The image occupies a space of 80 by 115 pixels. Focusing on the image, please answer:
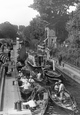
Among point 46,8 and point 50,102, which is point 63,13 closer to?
point 46,8

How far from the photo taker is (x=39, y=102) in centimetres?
1413

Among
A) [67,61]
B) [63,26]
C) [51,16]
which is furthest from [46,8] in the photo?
[67,61]


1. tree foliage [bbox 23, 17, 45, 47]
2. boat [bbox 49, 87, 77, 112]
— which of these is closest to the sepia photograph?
boat [bbox 49, 87, 77, 112]

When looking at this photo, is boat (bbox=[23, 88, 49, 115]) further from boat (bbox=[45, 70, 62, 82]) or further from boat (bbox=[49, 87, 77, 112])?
boat (bbox=[45, 70, 62, 82])

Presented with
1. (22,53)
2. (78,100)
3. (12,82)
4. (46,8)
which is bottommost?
(78,100)

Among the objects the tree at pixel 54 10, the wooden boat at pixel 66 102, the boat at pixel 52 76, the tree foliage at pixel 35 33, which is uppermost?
the tree at pixel 54 10

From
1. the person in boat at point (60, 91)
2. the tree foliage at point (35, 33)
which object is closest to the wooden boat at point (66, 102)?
the person in boat at point (60, 91)

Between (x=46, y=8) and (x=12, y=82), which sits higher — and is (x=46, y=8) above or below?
above

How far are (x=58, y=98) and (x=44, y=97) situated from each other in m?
0.86

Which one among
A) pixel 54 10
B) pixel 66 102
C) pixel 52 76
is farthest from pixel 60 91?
pixel 54 10

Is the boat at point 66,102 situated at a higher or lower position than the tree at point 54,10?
lower

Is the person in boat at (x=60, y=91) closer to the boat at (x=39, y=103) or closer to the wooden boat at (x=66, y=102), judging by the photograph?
the wooden boat at (x=66, y=102)

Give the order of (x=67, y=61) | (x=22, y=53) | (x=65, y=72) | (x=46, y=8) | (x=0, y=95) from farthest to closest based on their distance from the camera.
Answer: (x=46, y=8)
(x=67, y=61)
(x=65, y=72)
(x=22, y=53)
(x=0, y=95)

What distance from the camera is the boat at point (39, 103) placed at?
41.4 ft
